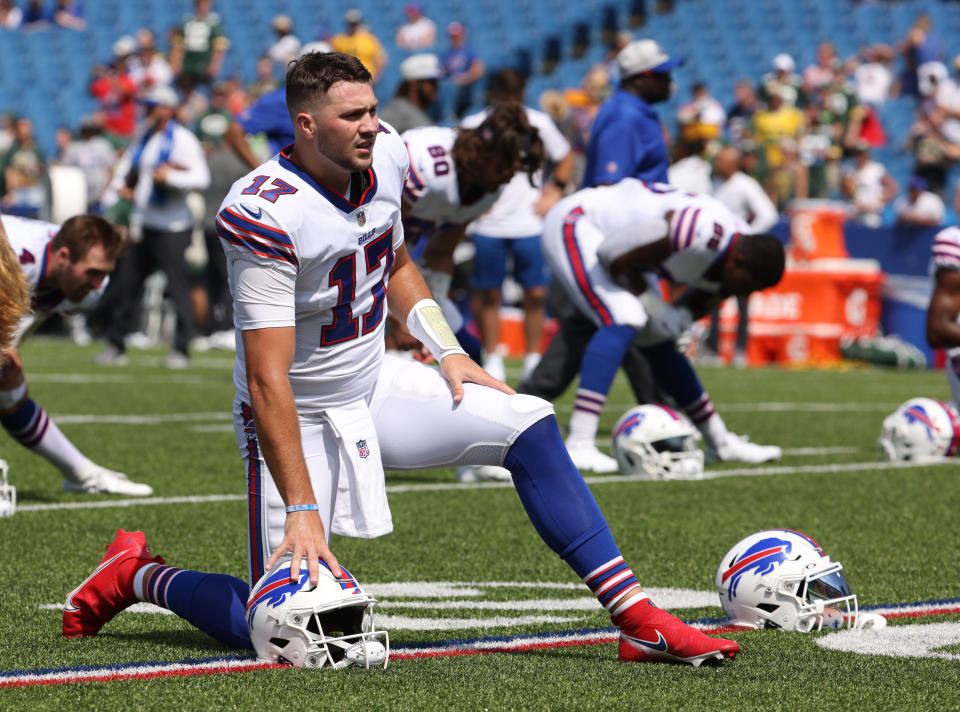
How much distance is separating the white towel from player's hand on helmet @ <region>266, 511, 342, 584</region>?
0.64 ft

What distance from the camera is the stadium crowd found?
1433 cm

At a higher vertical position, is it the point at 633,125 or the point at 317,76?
the point at 633,125

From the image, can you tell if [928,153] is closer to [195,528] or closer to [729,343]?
[729,343]

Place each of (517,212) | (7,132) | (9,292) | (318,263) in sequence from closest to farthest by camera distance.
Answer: (9,292), (318,263), (517,212), (7,132)

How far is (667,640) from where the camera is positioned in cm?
338

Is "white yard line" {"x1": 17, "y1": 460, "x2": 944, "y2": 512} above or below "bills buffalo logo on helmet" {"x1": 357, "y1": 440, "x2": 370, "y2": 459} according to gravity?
below

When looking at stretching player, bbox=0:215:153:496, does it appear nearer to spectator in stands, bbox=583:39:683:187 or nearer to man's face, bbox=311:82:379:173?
man's face, bbox=311:82:379:173

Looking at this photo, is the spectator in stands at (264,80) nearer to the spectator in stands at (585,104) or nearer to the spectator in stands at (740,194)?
the spectator in stands at (585,104)

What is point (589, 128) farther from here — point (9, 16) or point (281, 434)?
point (9, 16)

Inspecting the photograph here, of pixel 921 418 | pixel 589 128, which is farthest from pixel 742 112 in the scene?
pixel 921 418

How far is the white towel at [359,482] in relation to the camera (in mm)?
3545

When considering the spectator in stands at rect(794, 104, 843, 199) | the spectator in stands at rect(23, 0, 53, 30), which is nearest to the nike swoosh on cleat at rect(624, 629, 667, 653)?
the spectator in stands at rect(794, 104, 843, 199)

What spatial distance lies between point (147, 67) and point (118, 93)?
515 millimetres

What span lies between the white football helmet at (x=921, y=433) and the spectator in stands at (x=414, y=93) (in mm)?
3131
